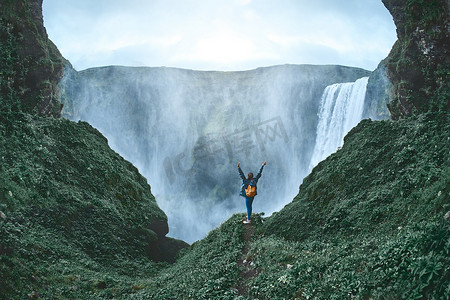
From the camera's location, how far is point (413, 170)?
11430 millimetres

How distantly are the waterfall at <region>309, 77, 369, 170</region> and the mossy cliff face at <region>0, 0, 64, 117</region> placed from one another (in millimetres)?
32988

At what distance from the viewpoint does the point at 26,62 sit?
20.6 m

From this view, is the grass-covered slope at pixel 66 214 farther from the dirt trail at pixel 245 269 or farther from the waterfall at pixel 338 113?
the waterfall at pixel 338 113

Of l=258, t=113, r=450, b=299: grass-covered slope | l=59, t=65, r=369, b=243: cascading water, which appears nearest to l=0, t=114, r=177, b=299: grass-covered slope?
l=258, t=113, r=450, b=299: grass-covered slope

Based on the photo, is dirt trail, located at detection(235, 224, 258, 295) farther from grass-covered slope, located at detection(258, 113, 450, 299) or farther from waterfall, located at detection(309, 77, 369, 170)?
waterfall, located at detection(309, 77, 369, 170)

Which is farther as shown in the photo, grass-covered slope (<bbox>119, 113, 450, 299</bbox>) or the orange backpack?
the orange backpack

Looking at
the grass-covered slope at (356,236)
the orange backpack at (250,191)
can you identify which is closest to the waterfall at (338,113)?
the grass-covered slope at (356,236)

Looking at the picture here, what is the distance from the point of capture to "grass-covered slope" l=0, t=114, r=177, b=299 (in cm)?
1026

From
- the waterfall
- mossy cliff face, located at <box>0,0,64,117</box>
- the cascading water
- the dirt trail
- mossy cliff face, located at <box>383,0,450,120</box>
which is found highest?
the cascading water

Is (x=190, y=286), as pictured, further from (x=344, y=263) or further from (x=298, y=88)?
(x=298, y=88)

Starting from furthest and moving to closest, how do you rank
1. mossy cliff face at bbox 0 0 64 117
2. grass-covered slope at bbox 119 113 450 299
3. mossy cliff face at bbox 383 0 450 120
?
mossy cliff face at bbox 0 0 64 117, mossy cliff face at bbox 383 0 450 120, grass-covered slope at bbox 119 113 450 299

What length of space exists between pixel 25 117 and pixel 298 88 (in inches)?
2258

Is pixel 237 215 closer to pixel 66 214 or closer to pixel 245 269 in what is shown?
pixel 245 269

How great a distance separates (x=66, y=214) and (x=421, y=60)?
17.5 metres
